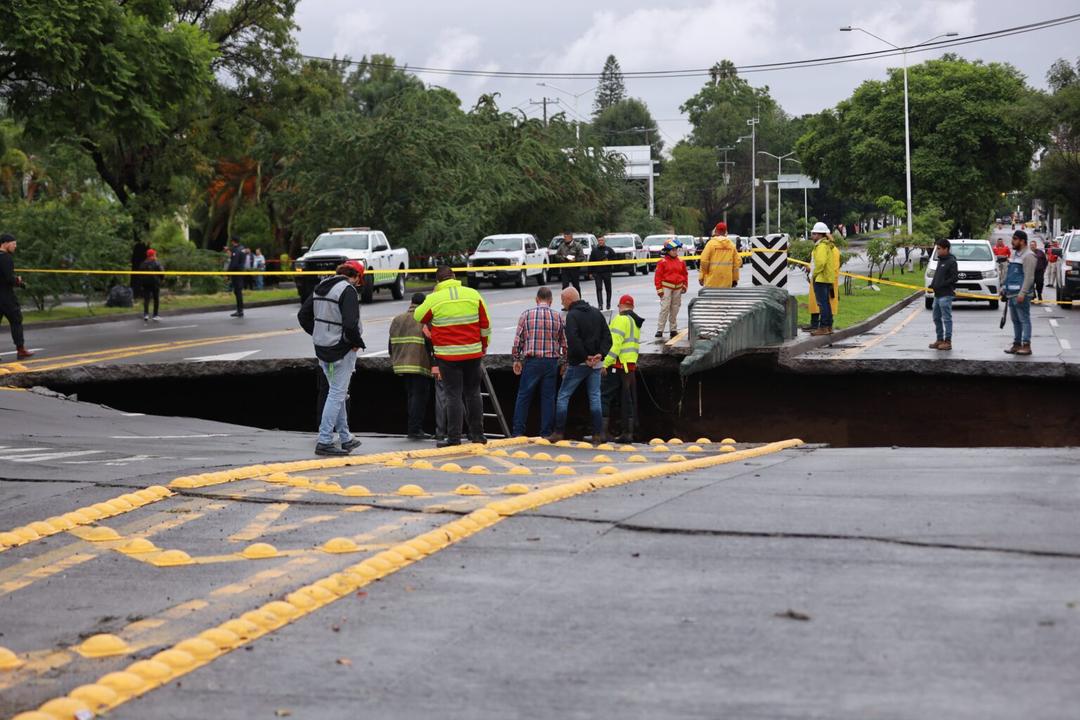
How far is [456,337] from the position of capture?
13.7 m

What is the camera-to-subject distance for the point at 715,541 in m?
7.65

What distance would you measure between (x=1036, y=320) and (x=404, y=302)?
57.1ft

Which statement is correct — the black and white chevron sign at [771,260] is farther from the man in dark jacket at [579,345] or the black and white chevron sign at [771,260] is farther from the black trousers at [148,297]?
the black trousers at [148,297]

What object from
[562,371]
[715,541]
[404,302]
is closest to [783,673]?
[715,541]

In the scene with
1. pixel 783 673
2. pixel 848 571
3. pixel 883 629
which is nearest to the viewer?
pixel 783 673

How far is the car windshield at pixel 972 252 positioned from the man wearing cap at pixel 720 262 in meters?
14.8

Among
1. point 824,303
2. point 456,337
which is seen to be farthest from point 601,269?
point 456,337

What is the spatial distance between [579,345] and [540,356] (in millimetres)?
491

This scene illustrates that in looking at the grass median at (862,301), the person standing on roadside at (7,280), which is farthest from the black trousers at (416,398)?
the grass median at (862,301)

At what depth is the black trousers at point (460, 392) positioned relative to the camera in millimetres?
13914

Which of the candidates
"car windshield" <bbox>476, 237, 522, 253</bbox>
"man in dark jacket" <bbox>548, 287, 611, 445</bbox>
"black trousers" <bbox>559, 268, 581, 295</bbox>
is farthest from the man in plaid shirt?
"car windshield" <bbox>476, 237, 522, 253</bbox>

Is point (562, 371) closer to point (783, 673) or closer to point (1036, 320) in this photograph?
point (783, 673)

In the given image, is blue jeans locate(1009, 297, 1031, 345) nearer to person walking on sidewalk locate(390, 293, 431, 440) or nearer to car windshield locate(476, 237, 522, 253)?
person walking on sidewalk locate(390, 293, 431, 440)

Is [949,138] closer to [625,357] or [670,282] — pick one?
[670,282]
